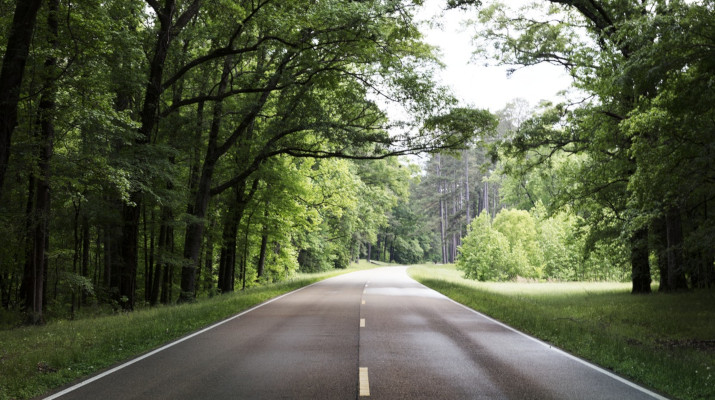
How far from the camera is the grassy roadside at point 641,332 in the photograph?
6.88 metres

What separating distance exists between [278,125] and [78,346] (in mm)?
14072

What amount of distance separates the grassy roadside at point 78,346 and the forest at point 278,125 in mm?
3355

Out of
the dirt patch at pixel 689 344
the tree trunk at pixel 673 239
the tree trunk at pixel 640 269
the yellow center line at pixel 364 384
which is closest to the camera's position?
the yellow center line at pixel 364 384

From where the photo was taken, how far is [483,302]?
1697 centimetres

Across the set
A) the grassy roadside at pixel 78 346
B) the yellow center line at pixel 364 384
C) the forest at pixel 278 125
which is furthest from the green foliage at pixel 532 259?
the yellow center line at pixel 364 384

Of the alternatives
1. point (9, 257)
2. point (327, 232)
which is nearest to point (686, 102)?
point (9, 257)

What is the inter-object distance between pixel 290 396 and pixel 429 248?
112m

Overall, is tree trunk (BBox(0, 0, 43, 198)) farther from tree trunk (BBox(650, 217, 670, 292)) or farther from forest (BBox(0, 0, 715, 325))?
tree trunk (BBox(650, 217, 670, 292))

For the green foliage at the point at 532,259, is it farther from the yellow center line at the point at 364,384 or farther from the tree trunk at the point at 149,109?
the yellow center line at the point at 364,384

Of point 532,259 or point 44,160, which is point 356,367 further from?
point 532,259

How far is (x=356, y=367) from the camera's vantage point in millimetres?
7223

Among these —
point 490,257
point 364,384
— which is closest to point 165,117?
point 364,384

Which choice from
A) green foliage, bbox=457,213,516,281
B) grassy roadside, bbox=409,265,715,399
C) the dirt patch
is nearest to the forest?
grassy roadside, bbox=409,265,715,399

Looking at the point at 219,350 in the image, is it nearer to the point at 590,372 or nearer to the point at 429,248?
the point at 590,372
